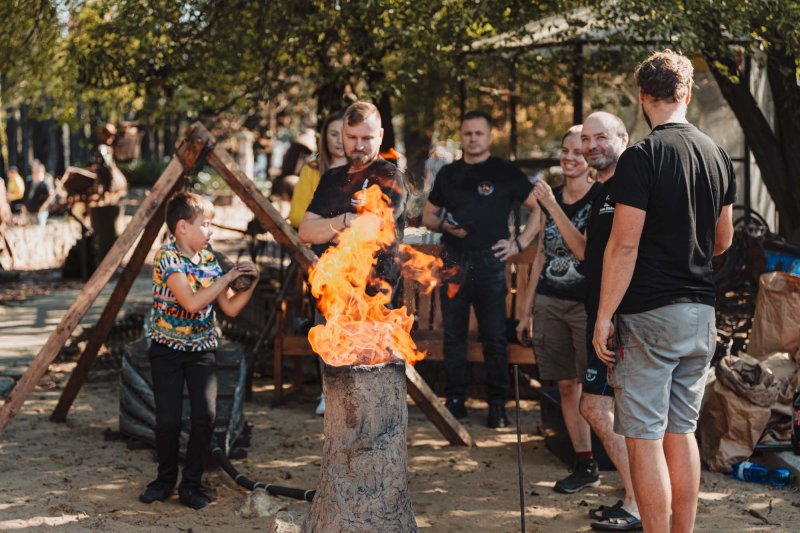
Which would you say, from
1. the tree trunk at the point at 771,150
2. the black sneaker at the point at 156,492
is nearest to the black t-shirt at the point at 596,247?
the black sneaker at the point at 156,492

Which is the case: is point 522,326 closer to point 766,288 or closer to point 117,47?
point 766,288

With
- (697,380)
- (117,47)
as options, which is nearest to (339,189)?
(697,380)

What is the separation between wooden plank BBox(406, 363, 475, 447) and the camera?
573cm

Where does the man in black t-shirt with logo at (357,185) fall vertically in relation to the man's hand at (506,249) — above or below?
above

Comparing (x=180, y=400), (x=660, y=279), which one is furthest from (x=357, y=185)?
(x=660, y=279)

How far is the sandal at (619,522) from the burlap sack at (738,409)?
1.12 meters

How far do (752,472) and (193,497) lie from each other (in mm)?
3081

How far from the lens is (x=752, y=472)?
17.4 feet

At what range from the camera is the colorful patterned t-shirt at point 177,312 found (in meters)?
4.91

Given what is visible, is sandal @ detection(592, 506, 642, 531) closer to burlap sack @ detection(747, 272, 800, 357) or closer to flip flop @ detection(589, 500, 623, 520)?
flip flop @ detection(589, 500, 623, 520)

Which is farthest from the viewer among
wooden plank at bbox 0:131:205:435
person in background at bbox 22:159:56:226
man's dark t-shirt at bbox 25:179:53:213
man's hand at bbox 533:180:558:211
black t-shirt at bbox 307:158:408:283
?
man's dark t-shirt at bbox 25:179:53:213

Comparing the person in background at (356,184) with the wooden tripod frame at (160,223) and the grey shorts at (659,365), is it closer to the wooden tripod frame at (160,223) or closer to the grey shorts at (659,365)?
the wooden tripod frame at (160,223)

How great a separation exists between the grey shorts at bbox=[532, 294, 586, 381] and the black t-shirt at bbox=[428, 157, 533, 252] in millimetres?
1174

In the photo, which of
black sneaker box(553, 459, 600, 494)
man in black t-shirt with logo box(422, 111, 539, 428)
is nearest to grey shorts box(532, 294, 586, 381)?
black sneaker box(553, 459, 600, 494)
